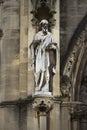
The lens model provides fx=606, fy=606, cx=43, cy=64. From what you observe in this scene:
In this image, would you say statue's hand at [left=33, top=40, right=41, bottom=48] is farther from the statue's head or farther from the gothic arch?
the gothic arch

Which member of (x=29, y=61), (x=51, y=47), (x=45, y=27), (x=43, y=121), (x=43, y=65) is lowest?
(x=43, y=121)

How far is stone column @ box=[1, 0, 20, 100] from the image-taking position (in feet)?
46.6

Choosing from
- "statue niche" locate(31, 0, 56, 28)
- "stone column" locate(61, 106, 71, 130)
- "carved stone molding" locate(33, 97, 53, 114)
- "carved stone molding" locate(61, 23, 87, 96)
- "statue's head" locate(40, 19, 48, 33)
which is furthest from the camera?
"carved stone molding" locate(61, 23, 87, 96)

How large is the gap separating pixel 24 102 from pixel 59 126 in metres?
0.98

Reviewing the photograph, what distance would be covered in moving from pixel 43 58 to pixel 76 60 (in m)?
1.24

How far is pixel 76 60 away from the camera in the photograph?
1439 centimetres

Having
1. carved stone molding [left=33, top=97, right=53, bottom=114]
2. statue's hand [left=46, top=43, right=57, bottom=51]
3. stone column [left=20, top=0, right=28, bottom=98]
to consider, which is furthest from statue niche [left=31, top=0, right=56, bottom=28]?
carved stone molding [left=33, top=97, right=53, bottom=114]

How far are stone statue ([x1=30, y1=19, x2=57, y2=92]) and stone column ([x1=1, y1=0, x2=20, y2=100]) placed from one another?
34.1 inches

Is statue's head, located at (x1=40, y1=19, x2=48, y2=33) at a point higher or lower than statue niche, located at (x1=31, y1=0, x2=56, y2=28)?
lower

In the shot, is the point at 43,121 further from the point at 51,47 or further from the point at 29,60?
the point at 51,47

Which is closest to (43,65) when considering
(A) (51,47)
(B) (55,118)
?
(A) (51,47)

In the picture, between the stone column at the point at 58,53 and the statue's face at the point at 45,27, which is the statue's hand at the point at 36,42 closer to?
the statue's face at the point at 45,27

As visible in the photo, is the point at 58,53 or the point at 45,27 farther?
the point at 58,53

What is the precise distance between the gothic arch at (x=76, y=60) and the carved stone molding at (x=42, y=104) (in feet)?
3.02
